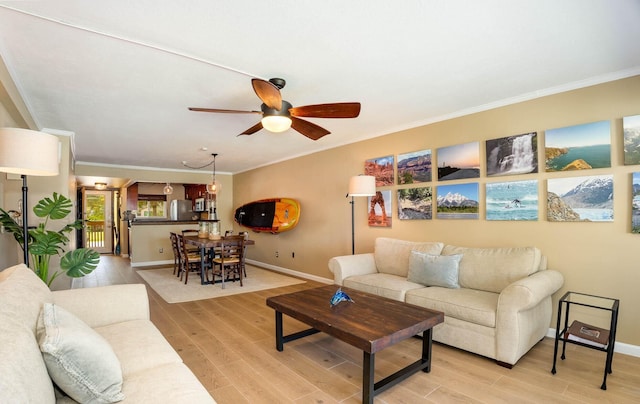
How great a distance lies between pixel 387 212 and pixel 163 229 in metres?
6.21

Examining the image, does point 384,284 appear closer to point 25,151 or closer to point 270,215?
point 25,151

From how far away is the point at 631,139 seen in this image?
2783 millimetres

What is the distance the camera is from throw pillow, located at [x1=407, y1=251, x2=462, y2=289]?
3.32 m

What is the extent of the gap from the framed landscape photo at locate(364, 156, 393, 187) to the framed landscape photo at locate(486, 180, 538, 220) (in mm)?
1404

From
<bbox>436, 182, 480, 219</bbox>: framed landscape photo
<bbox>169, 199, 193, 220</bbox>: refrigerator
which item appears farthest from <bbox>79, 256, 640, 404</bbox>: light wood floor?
<bbox>169, 199, 193, 220</bbox>: refrigerator

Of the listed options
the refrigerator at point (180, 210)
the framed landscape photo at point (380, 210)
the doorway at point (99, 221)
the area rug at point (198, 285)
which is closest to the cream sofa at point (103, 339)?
the area rug at point (198, 285)

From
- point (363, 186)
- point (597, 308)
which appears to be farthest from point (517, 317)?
point (363, 186)

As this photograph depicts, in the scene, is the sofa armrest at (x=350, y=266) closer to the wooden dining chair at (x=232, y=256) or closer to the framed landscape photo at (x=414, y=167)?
the framed landscape photo at (x=414, y=167)

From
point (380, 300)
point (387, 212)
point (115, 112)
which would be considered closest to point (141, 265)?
point (115, 112)

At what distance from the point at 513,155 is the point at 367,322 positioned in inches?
98.3

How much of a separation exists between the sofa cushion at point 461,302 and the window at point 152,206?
804cm

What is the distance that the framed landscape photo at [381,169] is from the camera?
4695 mm

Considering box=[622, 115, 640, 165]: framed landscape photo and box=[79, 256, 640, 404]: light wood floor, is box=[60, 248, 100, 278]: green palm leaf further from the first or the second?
box=[622, 115, 640, 165]: framed landscape photo

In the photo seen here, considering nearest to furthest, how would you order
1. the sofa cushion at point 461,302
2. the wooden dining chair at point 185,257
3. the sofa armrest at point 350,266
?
1. the sofa cushion at point 461,302
2. the sofa armrest at point 350,266
3. the wooden dining chair at point 185,257
